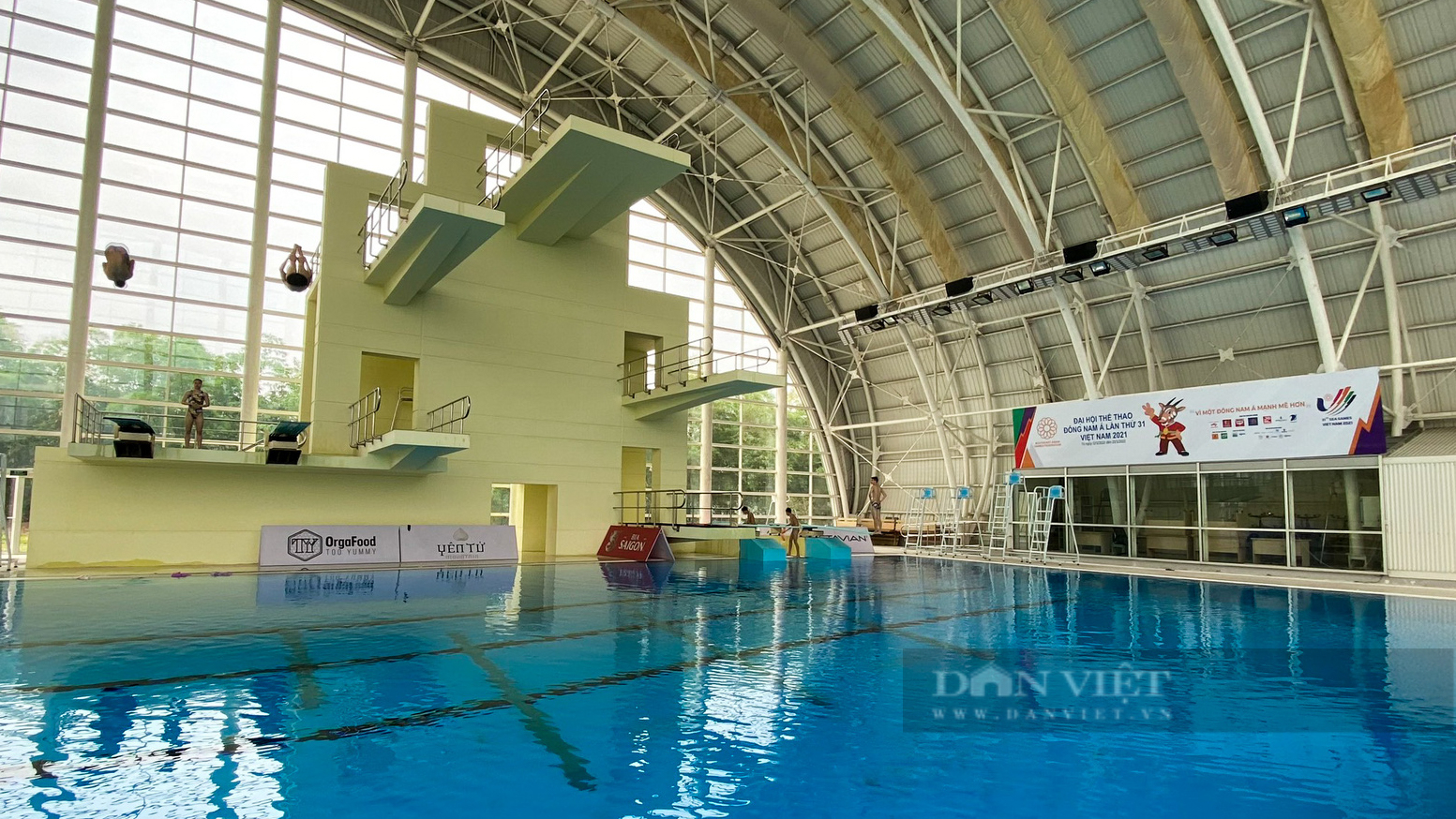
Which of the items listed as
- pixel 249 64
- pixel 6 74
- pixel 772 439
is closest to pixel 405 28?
pixel 249 64

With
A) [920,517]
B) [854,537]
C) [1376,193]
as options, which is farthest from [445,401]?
[1376,193]

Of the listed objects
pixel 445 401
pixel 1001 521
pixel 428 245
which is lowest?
pixel 1001 521

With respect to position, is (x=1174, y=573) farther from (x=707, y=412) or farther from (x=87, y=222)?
(x=87, y=222)

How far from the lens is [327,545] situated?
19.7 meters

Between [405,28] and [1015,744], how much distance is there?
30.9 meters

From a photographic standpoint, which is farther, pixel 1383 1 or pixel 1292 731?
pixel 1383 1

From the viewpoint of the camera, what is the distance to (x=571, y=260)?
24.2 meters

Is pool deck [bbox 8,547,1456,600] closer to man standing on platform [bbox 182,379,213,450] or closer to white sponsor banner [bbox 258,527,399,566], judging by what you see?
white sponsor banner [bbox 258,527,399,566]

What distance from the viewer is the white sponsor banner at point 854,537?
94.7 feet

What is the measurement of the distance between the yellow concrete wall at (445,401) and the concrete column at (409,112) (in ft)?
23.4

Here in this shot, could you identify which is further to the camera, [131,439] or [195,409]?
[195,409]

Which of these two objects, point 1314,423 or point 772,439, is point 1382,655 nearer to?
point 1314,423

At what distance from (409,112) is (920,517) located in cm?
2362

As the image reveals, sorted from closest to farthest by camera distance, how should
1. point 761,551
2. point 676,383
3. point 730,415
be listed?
Answer: 1. point 676,383
2. point 761,551
3. point 730,415
